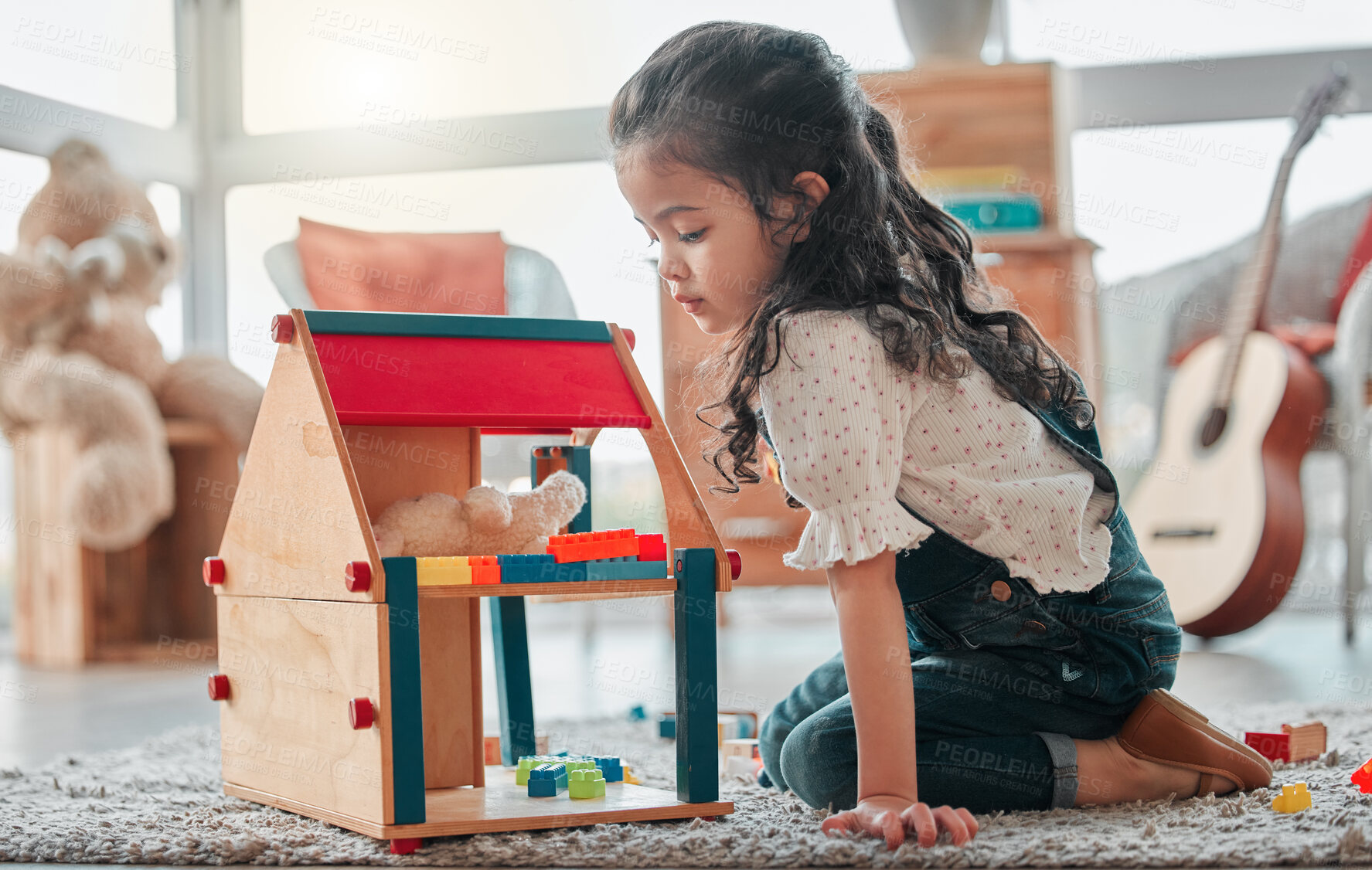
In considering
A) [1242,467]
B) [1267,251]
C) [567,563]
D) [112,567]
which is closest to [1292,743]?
[567,563]

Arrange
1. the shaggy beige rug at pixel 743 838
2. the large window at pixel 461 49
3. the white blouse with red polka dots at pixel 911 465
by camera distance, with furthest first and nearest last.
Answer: the large window at pixel 461 49 < the white blouse with red polka dots at pixel 911 465 < the shaggy beige rug at pixel 743 838

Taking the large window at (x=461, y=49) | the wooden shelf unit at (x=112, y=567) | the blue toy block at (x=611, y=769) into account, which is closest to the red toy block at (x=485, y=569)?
the blue toy block at (x=611, y=769)

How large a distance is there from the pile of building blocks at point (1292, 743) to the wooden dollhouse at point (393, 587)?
49cm

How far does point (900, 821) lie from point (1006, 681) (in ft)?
0.68

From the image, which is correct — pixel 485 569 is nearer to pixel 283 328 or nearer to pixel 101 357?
pixel 283 328

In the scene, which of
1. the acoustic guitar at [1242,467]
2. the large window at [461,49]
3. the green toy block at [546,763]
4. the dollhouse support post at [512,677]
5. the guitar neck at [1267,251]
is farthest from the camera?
the large window at [461,49]

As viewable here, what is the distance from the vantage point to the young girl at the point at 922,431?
2.71ft

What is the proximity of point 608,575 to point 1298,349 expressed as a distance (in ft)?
5.51

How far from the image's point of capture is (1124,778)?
860 mm

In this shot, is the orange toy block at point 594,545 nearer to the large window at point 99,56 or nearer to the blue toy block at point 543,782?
the blue toy block at point 543,782

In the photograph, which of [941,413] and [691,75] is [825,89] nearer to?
[691,75]

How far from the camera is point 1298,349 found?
6.77ft

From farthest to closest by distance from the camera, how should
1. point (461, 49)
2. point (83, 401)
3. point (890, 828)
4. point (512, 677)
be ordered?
point (461, 49) → point (83, 401) → point (512, 677) → point (890, 828)

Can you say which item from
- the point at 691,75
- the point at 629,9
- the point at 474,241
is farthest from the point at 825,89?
the point at 629,9
